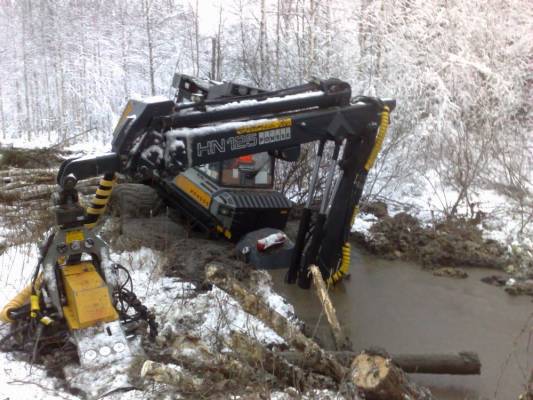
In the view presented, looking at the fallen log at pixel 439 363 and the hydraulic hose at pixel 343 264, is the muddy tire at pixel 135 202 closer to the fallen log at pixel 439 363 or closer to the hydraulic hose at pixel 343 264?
the hydraulic hose at pixel 343 264

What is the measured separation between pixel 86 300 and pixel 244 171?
3.70 m

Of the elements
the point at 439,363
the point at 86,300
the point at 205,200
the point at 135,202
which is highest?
the point at 86,300

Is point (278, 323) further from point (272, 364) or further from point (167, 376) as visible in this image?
point (167, 376)

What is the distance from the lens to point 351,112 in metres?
5.67

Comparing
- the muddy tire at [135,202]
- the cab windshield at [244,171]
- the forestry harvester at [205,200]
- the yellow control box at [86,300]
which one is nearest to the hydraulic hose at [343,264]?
the forestry harvester at [205,200]

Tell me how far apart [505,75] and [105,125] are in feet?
56.2

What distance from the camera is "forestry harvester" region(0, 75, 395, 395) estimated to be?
13.1 feet

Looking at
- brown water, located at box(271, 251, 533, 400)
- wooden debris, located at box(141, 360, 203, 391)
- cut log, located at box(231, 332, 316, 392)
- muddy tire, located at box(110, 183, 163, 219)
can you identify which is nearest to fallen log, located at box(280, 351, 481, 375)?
brown water, located at box(271, 251, 533, 400)

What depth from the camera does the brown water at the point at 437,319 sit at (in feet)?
15.4

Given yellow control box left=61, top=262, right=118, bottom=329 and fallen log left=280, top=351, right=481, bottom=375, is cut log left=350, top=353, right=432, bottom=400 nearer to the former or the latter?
fallen log left=280, top=351, right=481, bottom=375

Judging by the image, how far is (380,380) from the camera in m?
3.49

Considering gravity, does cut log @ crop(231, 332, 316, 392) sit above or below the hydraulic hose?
above

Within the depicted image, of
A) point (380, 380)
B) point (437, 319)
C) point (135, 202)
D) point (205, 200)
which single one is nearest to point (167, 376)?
point (380, 380)

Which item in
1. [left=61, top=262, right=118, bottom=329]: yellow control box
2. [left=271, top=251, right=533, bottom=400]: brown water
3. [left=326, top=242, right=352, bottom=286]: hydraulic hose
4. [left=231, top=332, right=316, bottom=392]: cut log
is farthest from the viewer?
[left=326, top=242, right=352, bottom=286]: hydraulic hose
